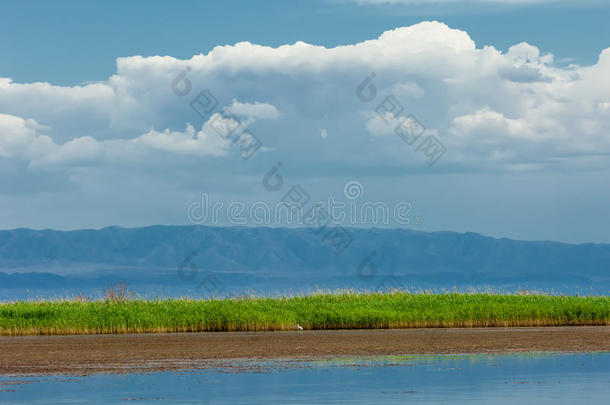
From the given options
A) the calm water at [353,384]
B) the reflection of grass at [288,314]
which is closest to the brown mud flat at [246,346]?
the reflection of grass at [288,314]

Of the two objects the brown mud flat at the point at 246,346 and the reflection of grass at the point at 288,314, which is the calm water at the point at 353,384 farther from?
the reflection of grass at the point at 288,314

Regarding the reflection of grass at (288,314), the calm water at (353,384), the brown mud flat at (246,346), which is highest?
the reflection of grass at (288,314)

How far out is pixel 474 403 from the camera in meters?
21.5

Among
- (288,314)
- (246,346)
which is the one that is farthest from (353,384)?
(288,314)

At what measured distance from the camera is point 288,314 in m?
46.5

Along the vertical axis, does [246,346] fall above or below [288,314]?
below

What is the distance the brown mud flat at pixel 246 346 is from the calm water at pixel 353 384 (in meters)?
2.36

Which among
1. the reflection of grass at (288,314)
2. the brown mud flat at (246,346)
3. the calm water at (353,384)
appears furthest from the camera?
the reflection of grass at (288,314)

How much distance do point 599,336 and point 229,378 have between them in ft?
66.4

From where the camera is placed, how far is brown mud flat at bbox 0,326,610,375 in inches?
1217

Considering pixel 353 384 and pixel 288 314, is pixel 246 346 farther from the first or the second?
pixel 353 384

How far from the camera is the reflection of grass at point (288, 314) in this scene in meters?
44.8

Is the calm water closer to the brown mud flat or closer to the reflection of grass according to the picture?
the brown mud flat

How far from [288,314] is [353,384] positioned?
2187 centimetres
